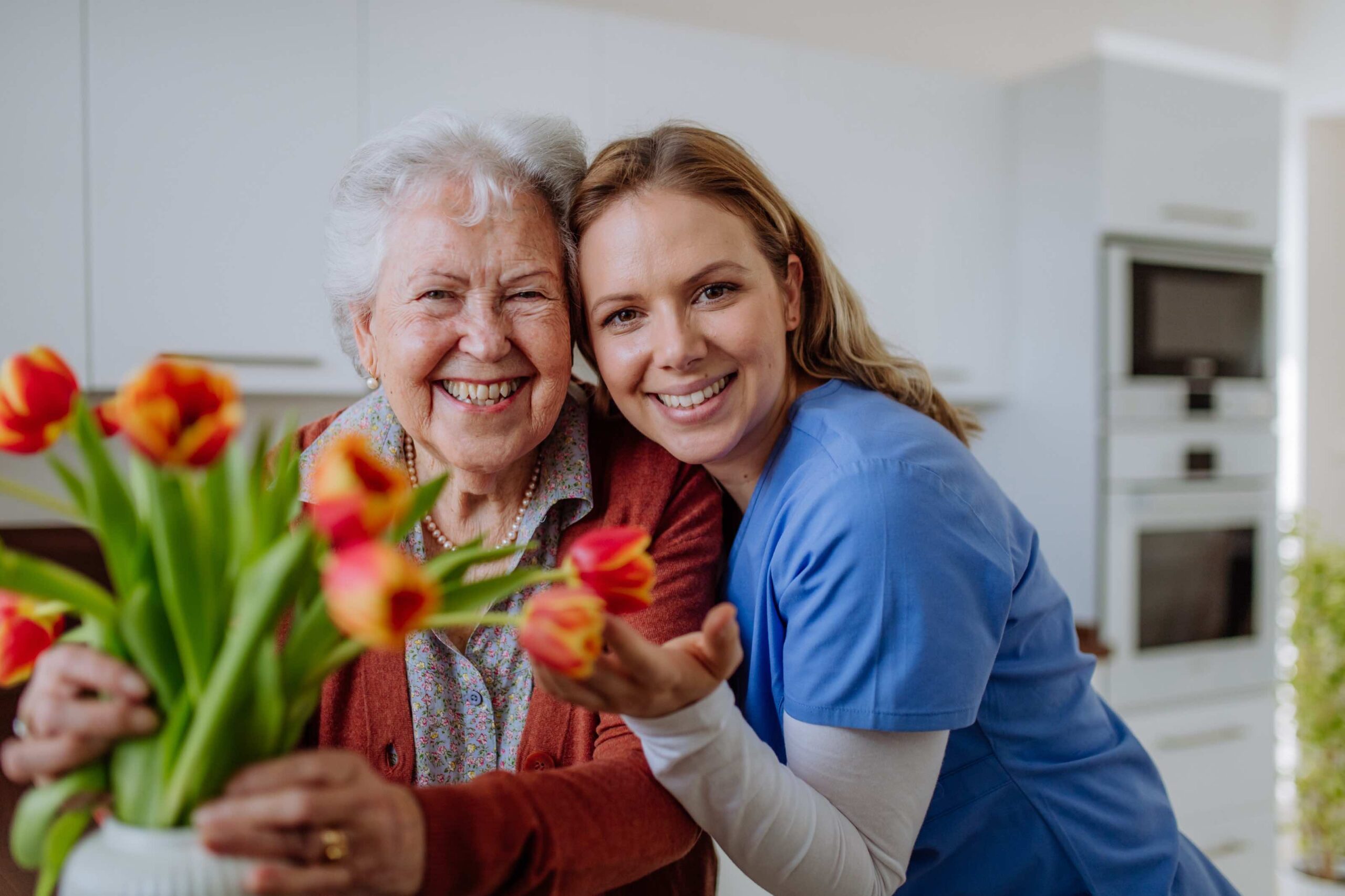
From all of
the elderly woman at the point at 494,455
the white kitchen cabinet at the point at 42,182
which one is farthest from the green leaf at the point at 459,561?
the white kitchen cabinet at the point at 42,182

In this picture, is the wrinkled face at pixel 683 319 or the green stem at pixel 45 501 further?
the wrinkled face at pixel 683 319

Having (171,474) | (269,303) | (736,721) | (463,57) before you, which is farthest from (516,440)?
(463,57)

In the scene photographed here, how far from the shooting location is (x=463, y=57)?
88.7 inches

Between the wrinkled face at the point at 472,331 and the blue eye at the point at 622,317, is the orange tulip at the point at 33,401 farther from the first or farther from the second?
the blue eye at the point at 622,317

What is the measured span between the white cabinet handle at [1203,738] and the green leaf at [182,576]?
2719mm

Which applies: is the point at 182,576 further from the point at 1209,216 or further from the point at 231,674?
the point at 1209,216

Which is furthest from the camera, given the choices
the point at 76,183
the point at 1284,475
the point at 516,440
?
the point at 1284,475

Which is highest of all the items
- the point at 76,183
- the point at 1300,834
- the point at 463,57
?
the point at 463,57

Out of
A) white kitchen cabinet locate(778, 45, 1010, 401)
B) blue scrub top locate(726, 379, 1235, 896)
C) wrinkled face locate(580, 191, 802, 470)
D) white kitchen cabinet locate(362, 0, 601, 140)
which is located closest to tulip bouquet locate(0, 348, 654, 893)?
blue scrub top locate(726, 379, 1235, 896)

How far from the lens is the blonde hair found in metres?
1.06

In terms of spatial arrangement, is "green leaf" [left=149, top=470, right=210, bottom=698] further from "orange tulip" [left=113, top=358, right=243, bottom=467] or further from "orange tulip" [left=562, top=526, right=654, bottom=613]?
"orange tulip" [left=562, top=526, right=654, bottom=613]

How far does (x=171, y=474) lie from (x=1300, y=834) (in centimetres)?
336

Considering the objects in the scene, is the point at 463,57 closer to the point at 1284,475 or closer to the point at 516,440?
the point at 516,440

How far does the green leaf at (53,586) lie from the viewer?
1.61ft
